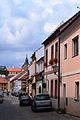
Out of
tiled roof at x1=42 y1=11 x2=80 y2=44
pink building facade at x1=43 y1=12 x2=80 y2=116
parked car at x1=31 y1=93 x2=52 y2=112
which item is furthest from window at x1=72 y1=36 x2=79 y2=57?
parked car at x1=31 y1=93 x2=52 y2=112

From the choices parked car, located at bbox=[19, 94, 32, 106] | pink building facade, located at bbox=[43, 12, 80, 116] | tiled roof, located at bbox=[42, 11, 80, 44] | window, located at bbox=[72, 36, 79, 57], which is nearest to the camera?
pink building facade, located at bbox=[43, 12, 80, 116]

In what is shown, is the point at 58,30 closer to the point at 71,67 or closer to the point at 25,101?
the point at 71,67

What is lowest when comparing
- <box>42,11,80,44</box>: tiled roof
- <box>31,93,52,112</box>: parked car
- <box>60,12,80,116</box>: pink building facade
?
<box>31,93,52,112</box>: parked car

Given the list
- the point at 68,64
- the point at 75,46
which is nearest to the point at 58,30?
the point at 68,64

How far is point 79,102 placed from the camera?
27.2 meters

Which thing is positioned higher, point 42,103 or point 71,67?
point 71,67

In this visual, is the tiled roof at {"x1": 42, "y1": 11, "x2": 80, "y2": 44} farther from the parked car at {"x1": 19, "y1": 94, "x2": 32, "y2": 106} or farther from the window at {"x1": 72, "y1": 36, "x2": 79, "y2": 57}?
the parked car at {"x1": 19, "y1": 94, "x2": 32, "y2": 106}

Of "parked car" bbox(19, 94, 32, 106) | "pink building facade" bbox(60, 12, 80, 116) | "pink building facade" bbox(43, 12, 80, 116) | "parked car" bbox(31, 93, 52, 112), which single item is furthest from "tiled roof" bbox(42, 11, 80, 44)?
"parked car" bbox(19, 94, 32, 106)

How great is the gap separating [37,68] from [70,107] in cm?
2726

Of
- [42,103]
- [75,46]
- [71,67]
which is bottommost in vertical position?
[42,103]

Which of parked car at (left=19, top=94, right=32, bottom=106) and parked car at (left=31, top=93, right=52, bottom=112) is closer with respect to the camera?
parked car at (left=31, top=93, right=52, bottom=112)

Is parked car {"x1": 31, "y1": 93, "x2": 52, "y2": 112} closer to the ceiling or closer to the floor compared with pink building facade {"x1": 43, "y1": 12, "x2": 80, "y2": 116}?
closer to the floor

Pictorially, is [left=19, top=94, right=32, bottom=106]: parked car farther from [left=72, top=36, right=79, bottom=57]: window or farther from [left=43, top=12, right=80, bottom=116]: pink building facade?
[left=72, top=36, right=79, bottom=57]: window

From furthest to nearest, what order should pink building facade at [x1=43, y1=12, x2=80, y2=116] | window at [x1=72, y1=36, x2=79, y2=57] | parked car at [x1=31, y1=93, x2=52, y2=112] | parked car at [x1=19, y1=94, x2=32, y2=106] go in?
1. parked car at [x1=19, y1=94, x2=32, y2=106]
2. parked car at [x1=31, y1=93, x2=52, y2=112]
3. window at [x1=72, y1=36, x2=79, y2=57]
4. pink building facade at [x1=43, y1=12, x2=80, y2=116]
